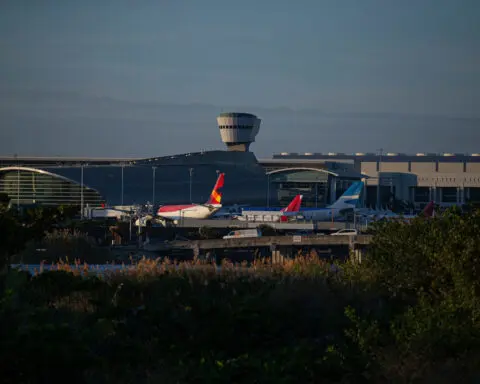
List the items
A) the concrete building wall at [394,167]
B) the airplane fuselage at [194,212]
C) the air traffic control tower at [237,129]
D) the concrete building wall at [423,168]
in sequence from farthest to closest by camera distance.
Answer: the air traffic control tower at [237,129]
the concrete building wall at [394,167]
the concrete building wall at [423,168]
the airplane fuselage at [194,212]

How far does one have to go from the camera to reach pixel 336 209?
99.7 m

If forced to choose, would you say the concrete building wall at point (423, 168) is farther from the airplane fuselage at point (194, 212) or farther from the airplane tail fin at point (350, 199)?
the airplane fuselage at point (194, 212)

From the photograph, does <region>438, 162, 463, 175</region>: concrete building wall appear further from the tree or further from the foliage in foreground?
the foliage in foreground

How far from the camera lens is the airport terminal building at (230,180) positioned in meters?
102

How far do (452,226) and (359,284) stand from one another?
2831 millimetres

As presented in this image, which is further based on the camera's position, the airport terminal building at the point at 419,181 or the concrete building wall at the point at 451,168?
the concrete building wall at the point at 451,168

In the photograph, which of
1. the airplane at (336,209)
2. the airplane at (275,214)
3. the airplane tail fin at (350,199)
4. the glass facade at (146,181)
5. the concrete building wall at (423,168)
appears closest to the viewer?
the airplane at (275,214)

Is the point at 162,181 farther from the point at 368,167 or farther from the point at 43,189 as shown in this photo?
the point at 368,167

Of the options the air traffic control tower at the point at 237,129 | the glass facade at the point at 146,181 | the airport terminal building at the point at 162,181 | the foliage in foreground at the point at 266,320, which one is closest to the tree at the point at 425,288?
the foliage in foreground at the point at 266,320

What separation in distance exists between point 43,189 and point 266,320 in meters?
89.7

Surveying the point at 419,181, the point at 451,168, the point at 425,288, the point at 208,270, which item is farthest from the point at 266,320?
the point at 451,168

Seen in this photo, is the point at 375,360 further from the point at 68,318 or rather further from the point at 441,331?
the point at 68,318

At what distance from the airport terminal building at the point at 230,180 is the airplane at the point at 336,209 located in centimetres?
2051

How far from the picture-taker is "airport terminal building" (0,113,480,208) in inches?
4035
